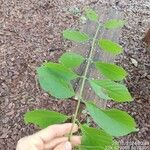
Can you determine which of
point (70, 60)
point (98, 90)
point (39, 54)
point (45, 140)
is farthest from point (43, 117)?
point (39, 54)

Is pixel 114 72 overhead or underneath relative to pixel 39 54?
overhead

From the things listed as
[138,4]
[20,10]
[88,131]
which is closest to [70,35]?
[88,131]

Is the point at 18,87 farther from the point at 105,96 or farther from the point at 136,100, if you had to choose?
the point at 105,96

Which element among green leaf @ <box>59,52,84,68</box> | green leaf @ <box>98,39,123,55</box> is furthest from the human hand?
green leaf @ <box>98,39,123,55</box>

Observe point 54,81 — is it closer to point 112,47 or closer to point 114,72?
point 114,72

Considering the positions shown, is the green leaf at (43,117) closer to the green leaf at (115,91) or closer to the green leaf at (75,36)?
the green leaf at (115,91)

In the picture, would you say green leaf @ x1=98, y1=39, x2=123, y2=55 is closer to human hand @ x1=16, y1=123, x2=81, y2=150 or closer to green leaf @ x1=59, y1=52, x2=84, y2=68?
green leaf @ x1=59, y1=52, x2=84, y2=68

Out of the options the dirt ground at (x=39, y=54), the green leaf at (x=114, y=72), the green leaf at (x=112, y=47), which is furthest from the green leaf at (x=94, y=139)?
the dirt ground at (x=39, y=54)
